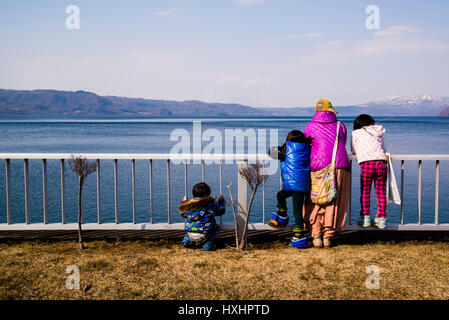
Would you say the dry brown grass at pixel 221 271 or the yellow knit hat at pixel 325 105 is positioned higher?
the yellow knit hat at pixel 325 105

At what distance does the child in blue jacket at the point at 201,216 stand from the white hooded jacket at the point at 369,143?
5.64ft

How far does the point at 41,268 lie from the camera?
413 centimetres

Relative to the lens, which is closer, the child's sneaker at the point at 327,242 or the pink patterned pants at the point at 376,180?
the pink patterned pants at the point at 376,180

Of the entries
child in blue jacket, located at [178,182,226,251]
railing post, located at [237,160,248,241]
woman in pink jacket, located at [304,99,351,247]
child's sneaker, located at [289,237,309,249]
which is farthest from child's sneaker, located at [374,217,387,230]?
child in blue jacket, located at [178,182,226,251]

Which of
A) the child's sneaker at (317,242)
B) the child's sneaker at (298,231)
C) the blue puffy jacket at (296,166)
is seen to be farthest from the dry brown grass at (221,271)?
the blue puffy jacket at (296,166)

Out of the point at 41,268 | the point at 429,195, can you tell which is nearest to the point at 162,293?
the point at 41,268

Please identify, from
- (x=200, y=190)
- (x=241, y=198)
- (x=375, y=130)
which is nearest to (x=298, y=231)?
(x=241, y=198)

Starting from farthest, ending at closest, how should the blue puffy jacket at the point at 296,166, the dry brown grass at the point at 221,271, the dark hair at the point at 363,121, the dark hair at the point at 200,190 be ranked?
the dark hair at the point at 363,121 < the dark hair at the point at 200,190 < the blue puffy jacket at the point at 296,166 < the dry brown grass at the point at 221,271

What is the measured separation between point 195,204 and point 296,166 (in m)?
1.23

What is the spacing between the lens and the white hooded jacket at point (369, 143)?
459 cm

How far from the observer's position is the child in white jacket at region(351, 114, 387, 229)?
15.1 ft

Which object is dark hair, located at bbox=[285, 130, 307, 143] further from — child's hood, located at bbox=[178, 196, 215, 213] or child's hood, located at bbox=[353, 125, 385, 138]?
child's hood, located at bbox=[178, 196, 215, 213]

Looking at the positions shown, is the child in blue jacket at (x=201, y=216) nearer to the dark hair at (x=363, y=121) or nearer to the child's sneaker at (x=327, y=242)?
the child's sneaker at (x=327, y=242)

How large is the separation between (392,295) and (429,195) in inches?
468
